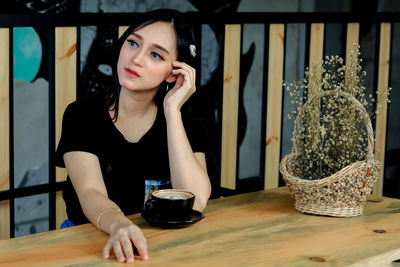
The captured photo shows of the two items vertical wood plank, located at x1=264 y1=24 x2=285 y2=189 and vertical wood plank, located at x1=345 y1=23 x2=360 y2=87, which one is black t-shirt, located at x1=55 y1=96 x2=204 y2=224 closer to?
vertical wood plank, located at x1=264 y1=24 x2=285 y2=189

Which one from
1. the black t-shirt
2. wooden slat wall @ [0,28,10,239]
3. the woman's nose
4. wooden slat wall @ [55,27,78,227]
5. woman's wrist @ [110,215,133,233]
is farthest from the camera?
wooden slat wall @ [55,27,78,227]

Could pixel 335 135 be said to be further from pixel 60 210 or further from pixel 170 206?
pixel 60 210

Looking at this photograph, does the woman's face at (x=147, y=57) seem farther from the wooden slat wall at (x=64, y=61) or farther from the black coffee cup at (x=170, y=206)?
the wooden slat wall at (x=64, y=61)

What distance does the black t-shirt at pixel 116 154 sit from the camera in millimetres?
2082

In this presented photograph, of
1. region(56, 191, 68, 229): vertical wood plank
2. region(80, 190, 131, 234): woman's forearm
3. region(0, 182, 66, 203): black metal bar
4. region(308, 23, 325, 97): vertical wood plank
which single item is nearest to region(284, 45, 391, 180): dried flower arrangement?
region(80, 190, 131, 234): woman's forearm

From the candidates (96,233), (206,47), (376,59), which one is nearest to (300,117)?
(96,233)

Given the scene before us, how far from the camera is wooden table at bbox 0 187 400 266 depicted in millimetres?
1461

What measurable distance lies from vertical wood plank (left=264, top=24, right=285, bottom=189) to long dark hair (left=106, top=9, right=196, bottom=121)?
1.15 metres

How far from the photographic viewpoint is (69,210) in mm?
2158

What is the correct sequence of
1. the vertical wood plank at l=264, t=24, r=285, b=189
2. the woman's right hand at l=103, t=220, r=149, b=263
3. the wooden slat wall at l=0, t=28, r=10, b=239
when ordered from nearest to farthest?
the woman's right hand at l=103, t=220, r=149, b=263
the wooden slat wall at l=0, t=28, r=10, b=239
the vertical wood plank at l=264, t=24, r=285, b=189

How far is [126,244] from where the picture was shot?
1452mm

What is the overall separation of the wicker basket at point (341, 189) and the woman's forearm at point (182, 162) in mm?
282

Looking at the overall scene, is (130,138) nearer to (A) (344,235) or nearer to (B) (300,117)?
(B) (300,117)

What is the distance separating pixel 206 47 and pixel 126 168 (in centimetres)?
177
